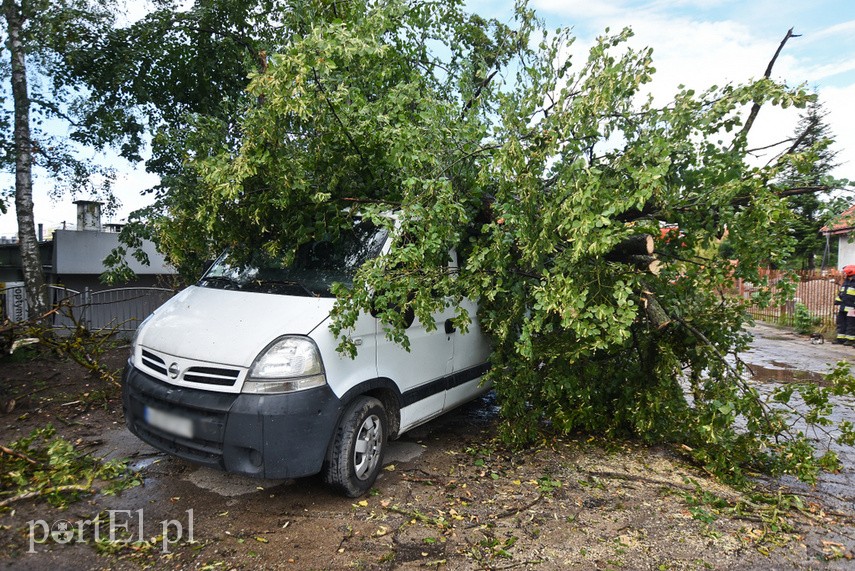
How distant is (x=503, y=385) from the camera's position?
444 centimetres

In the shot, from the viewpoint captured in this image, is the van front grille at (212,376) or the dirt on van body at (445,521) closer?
the dirt on van body at (445,521)

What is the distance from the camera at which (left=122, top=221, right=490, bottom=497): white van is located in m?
3.11

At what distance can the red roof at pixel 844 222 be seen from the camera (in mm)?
3506

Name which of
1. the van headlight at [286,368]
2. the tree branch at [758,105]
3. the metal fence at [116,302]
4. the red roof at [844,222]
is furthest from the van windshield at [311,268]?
the metal fence at [116,302]

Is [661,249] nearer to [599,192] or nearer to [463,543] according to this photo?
[599,192]

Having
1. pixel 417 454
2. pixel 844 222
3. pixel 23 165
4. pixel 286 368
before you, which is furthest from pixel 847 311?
pixel 23 165

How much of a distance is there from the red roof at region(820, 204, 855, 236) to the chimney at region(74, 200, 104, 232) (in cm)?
1890

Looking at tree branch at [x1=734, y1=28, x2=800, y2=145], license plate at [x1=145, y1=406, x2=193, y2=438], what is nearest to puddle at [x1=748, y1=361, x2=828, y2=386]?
tree branch at [x1=734, y1=28, x2=800, y2=145]

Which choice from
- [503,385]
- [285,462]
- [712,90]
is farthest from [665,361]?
[285,462]

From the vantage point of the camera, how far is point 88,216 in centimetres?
1738

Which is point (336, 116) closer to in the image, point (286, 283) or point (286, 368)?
point (286, 283)

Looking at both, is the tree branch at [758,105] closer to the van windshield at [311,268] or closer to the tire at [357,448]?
the van windshield at [311,268]

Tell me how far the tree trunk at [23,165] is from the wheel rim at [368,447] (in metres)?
6.27

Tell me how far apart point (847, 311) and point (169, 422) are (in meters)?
13.4
